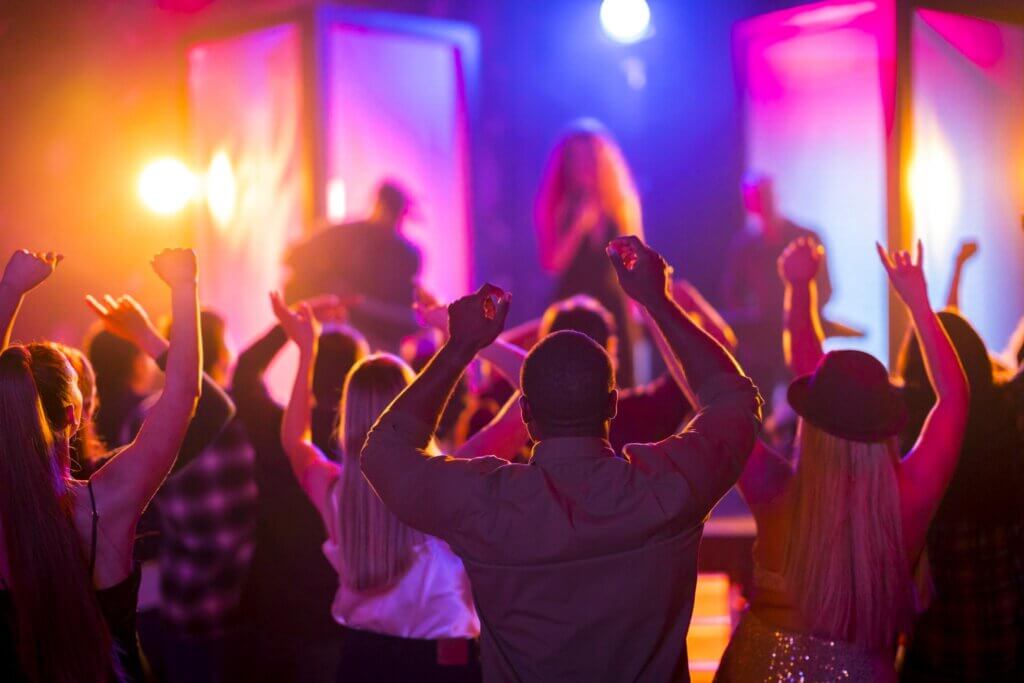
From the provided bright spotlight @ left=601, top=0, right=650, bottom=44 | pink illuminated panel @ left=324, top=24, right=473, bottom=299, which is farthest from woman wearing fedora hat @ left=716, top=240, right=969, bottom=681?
bright spotlight @ left=601, top=0, right=650, bottom=44

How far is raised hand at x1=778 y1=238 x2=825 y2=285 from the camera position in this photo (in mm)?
2645

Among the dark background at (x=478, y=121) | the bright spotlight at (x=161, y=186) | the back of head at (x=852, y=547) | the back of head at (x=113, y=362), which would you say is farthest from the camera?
the bright spotlight at (x=161, y=186)

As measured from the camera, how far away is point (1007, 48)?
363 cm

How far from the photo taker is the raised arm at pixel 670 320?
178 cm

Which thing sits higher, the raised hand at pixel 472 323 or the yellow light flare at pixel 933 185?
the yellow light flare at pixel 933 185

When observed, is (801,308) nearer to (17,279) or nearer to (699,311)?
(699,311)

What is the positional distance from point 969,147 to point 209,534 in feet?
10.3

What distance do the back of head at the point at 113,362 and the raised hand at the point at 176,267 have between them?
1192 millimetres

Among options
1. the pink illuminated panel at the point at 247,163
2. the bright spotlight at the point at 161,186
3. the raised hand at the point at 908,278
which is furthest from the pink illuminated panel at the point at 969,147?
the bright spotlight at the point at 161,186

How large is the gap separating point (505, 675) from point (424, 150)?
4.67m

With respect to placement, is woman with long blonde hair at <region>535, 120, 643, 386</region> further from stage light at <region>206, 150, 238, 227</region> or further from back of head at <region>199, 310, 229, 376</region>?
back of head at <region>199, 310, 229, 376</region>

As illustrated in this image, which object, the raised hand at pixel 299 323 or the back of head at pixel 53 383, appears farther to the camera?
the raised hand at pixel 299 323

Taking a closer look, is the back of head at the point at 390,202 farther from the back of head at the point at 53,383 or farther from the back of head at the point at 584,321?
the back of head at the point at 53,383

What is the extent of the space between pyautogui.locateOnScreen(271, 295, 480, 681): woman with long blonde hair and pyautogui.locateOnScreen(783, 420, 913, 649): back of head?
79 cm
